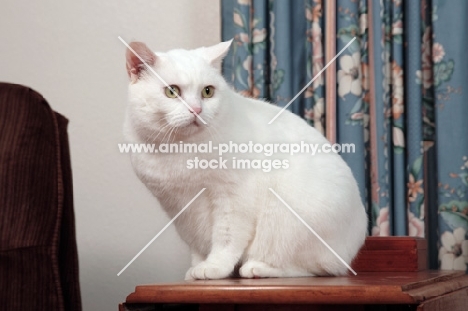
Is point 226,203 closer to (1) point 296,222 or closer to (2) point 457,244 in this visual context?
(1) point 296,222

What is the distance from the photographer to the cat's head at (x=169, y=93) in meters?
1.00

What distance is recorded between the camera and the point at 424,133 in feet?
5.08

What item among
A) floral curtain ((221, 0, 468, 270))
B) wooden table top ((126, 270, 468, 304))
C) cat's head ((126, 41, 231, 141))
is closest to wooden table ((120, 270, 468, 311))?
wooden table top ((126, 270, 468, 304))

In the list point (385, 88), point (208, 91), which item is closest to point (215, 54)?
point (208, 91)

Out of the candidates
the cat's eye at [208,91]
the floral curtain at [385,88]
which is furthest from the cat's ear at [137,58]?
the floral curtain at [385,88]

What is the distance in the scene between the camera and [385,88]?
1.54 meters

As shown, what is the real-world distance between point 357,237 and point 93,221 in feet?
2.88

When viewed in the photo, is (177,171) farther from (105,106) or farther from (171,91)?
(105,106)

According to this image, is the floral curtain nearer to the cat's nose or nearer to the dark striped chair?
the cat's nose

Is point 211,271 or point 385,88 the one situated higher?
point 385,88

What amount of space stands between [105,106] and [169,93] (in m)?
0.78

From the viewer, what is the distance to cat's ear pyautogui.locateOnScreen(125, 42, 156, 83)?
3.36 feet

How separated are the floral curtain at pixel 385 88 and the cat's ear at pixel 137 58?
0.59 metres

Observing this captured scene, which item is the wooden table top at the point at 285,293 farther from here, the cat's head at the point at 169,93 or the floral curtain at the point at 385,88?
the floral curtain at the point at 385,88
